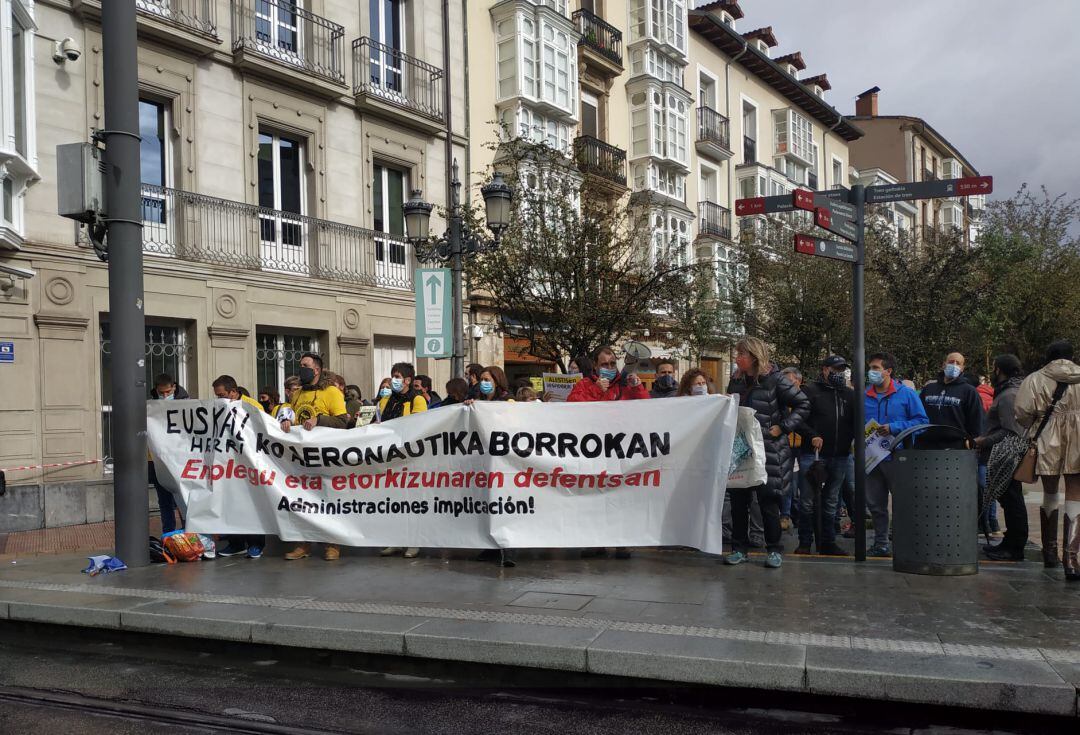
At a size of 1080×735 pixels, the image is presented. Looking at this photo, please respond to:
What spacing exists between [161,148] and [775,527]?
12912mm

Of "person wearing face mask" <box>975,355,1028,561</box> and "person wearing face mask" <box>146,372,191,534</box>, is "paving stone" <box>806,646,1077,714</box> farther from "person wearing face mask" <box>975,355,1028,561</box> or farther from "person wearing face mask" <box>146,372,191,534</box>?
"person wearing face mask" <box>146,372,191,534</box>

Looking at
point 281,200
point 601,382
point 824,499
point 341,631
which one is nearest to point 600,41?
point 281,200

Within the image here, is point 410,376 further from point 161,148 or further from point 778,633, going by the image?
point 161,148

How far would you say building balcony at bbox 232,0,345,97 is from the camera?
16500 mm

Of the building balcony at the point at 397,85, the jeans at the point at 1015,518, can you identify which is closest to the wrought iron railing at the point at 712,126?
the building balcony at the point at 397,85

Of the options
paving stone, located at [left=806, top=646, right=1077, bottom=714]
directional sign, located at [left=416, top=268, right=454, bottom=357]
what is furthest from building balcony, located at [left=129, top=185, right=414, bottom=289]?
paving stone, located at [left=806, top=646, right=1077, bottom=714]

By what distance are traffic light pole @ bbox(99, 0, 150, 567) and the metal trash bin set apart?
6.39 metres

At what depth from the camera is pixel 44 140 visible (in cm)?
1352

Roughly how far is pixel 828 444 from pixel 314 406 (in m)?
4.83

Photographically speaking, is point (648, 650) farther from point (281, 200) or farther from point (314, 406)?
point (281, 200)

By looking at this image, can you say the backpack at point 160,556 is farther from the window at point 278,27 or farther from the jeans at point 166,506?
the window at point 278,27

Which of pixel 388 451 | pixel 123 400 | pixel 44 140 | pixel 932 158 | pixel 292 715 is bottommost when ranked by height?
pixel 292 715

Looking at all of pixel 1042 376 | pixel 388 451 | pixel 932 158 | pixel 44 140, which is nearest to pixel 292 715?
pixel 388 451

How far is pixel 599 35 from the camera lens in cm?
2808
